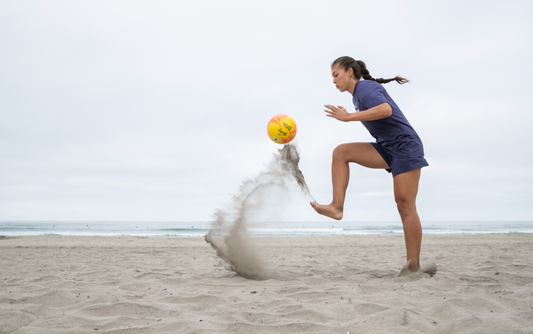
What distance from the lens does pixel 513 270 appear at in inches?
→ 138

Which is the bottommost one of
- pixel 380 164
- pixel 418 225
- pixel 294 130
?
pixel 418 225

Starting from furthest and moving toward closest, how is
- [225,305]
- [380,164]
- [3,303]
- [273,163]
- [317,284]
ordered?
[273,163] → [380,164] → [317,284] → [3,303] → [225,305]

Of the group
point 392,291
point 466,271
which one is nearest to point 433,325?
point 392,291

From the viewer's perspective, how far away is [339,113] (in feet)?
9.97

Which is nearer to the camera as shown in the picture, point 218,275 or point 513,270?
point 513,270

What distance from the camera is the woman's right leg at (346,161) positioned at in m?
3.38

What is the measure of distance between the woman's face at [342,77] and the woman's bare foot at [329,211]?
125cm

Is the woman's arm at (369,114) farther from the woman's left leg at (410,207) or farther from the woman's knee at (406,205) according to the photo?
the woman's knee at (406,205)

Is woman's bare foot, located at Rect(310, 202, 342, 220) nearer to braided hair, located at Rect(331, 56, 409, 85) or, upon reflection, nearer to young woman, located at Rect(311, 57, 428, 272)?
young woman, located at Rect(311, 57, 428, 272)

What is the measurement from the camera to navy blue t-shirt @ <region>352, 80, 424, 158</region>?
10.4ft

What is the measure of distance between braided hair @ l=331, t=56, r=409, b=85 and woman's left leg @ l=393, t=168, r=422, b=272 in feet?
3.38

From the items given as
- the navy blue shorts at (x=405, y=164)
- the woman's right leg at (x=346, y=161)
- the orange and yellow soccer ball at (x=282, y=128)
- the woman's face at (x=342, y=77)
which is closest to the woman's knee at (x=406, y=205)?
the navy blue shorts at (x=405, y=164)

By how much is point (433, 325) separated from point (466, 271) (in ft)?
7.39

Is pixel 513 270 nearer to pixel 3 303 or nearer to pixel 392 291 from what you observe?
pixel 392 291
